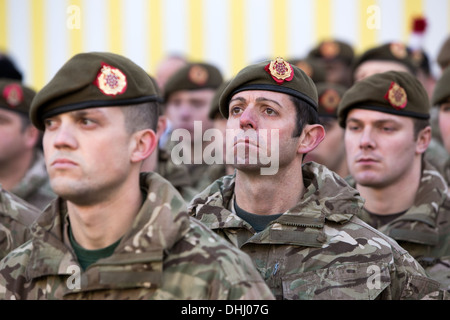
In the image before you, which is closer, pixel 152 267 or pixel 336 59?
pixel 152 267

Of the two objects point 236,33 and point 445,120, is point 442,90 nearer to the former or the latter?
point 445,120

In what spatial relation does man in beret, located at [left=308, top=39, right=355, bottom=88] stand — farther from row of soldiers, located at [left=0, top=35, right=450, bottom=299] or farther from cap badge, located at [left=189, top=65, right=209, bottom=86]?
row of soldiers, located at [left=0, top=35, right=450, bottom=299]

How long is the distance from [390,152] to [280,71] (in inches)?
59.7

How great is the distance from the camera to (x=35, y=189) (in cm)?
832

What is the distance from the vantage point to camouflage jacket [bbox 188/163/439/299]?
520 centimetres

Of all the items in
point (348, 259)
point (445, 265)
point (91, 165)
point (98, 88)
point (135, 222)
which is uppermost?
point (98, 88)

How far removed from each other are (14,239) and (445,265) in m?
2.83

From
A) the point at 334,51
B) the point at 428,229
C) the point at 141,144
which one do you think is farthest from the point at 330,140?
the point at 141,144

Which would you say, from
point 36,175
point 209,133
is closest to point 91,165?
point 36,175

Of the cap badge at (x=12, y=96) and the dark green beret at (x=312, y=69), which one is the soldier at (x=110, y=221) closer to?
the cap badge at (x=12, y=96)

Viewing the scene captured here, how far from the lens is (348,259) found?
527cm

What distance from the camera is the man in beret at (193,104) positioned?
9.89m

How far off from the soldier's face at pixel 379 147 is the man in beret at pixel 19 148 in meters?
2.92

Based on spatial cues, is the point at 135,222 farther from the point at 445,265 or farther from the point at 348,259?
the point at 445,265
